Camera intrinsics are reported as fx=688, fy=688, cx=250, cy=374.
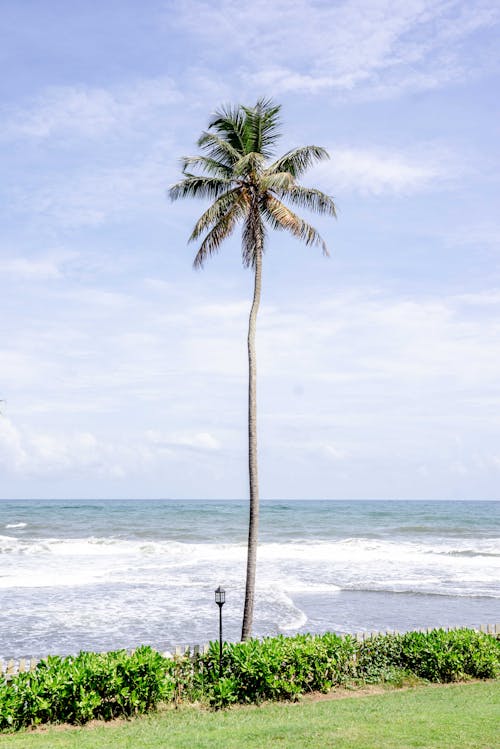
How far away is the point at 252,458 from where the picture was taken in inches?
667

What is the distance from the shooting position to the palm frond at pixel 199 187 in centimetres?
1766

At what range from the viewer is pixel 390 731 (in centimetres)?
1076

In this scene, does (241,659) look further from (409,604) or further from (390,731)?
(409,604)

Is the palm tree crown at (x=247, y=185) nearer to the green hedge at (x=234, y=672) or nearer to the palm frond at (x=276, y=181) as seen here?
the palm frond at (x=276, y=181)

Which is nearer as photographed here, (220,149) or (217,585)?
(220,149)

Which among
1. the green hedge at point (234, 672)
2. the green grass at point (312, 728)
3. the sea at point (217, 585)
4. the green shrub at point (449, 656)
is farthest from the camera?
the sea at point (217, 585)

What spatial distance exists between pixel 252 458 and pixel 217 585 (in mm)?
16450

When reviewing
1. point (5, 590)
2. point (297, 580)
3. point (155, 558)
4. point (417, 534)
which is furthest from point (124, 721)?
point (417, 534)

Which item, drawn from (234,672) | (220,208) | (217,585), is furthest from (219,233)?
(217,585)

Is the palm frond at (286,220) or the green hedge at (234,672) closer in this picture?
the green hedge at (234,672)

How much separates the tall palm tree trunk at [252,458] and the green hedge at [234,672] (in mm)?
2305

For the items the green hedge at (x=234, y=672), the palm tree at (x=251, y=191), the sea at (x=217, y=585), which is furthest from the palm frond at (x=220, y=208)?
the sea at (x=217, y=585)

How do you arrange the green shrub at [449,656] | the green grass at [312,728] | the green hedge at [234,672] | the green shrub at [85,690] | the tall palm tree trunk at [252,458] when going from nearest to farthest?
the green grass at [312,728] → the green shrub at [85,690] → the green hedge at [234,672] → the green shrub at [449,656] → the tall palm tree trunk at [252,458]

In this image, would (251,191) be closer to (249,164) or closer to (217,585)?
(249,164)
